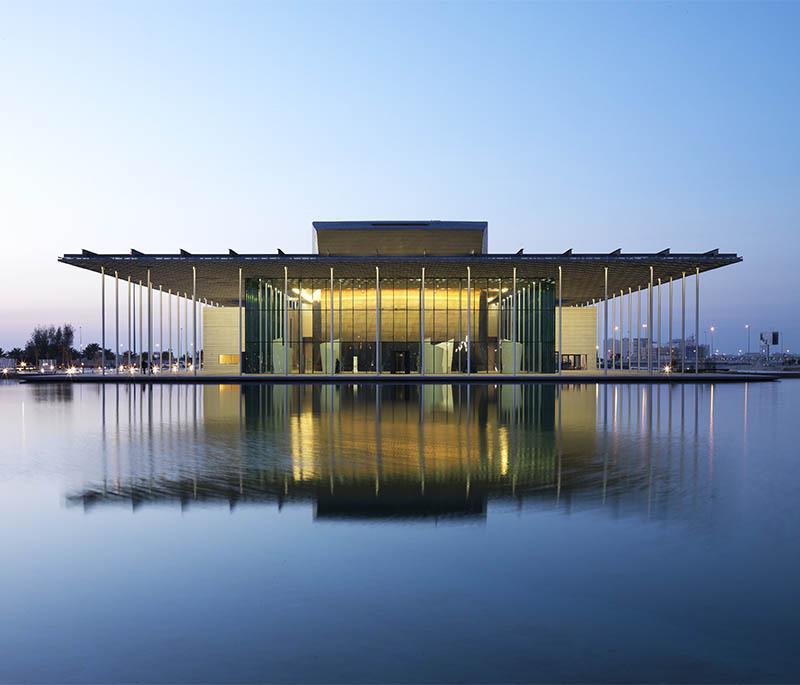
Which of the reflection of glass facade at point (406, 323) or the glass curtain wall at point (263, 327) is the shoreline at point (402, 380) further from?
the reflection of glass facade at point (406, 323)

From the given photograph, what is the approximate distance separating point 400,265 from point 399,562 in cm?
4015

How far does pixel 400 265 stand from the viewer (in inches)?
1799

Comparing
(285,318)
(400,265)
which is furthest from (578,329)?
(285,318)

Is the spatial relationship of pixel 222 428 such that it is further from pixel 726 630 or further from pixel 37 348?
pixel 37 348

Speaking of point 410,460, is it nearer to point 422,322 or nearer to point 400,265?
point 400,265

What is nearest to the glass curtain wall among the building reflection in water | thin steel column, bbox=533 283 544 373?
thin steel column, bbox=533 283 544 373

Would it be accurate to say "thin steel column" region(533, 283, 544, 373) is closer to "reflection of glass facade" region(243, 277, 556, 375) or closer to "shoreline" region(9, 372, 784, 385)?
"reflection of glass facade" region(243, 277, 556, 375)

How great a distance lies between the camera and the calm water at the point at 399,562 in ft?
14.3

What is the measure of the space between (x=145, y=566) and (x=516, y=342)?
1847 inches

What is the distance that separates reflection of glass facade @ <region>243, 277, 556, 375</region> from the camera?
51.5 m

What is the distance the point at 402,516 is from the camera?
312 inches

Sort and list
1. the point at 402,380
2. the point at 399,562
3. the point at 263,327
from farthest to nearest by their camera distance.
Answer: the point at 263,327
the point at 402,380
the point at 399,562

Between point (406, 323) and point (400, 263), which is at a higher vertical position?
point (400, 263)

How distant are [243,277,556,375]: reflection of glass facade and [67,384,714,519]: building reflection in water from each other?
2915 cm
